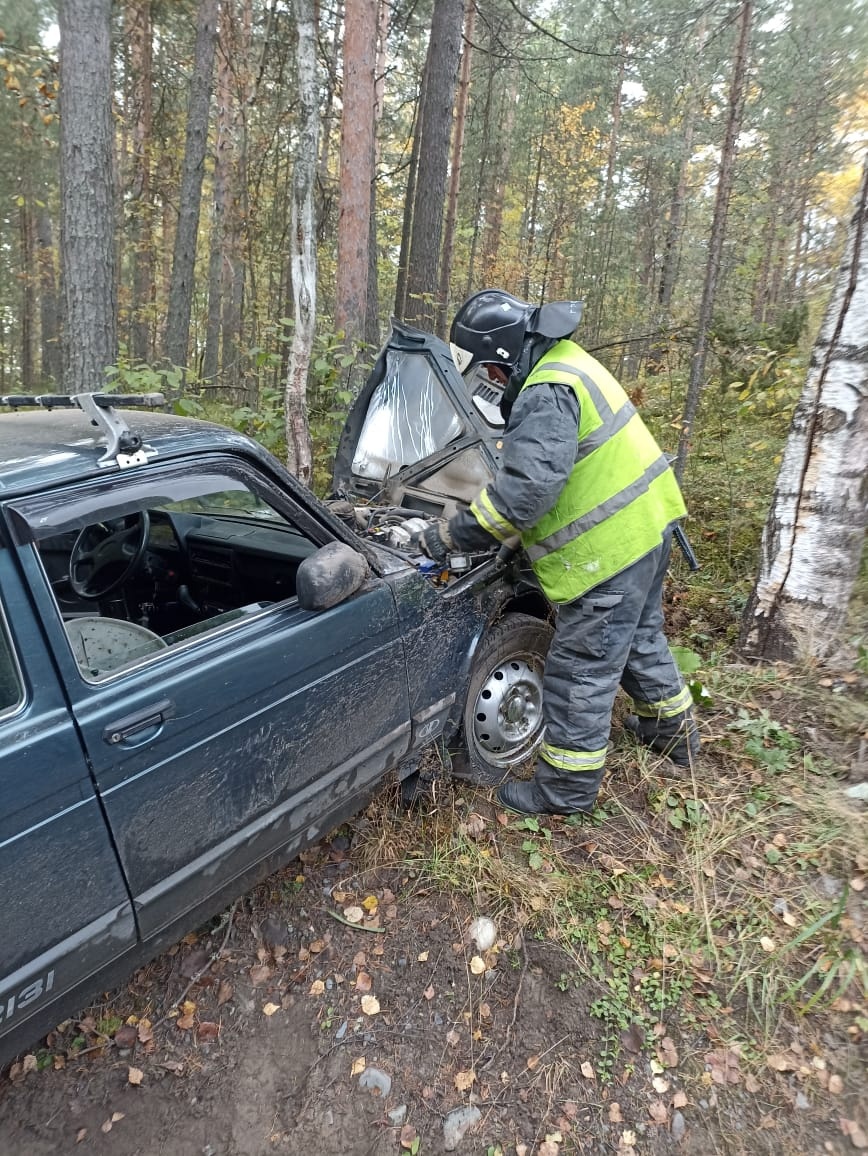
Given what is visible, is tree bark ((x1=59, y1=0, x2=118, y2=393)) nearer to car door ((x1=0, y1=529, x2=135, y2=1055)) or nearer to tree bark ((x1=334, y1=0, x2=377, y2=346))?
tree bark ((x1=334, y1=0, x2=377, y2=346))

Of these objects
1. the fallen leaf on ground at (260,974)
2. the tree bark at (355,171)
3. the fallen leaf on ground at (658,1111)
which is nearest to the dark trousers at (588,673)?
the fallen leaf on ground at (658,1111)

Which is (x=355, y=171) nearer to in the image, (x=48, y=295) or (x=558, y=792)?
(x=558, y=792)

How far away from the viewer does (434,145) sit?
7922mm

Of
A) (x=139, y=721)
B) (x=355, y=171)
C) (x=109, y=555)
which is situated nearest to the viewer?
(x=139, y=721)

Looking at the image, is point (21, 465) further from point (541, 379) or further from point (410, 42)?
point (410, 42)

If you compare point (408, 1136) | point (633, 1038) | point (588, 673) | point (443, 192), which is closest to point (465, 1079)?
point (408, 1136)

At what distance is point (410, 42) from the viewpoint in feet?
49.3

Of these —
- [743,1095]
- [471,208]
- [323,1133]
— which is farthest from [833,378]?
[471,208]

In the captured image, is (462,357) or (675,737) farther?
(675,737)

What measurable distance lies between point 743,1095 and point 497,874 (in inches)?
38.5

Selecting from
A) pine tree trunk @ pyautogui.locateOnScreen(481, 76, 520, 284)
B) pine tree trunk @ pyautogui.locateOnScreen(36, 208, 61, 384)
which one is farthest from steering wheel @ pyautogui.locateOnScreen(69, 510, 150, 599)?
pine tree trunk @ pyautogui.locateOnScreen(36, 208, 61, 384)

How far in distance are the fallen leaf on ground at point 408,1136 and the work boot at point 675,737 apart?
5.81 feet

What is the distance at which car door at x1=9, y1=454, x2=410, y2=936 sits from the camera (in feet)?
5.57

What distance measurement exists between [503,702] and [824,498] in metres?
1.76
